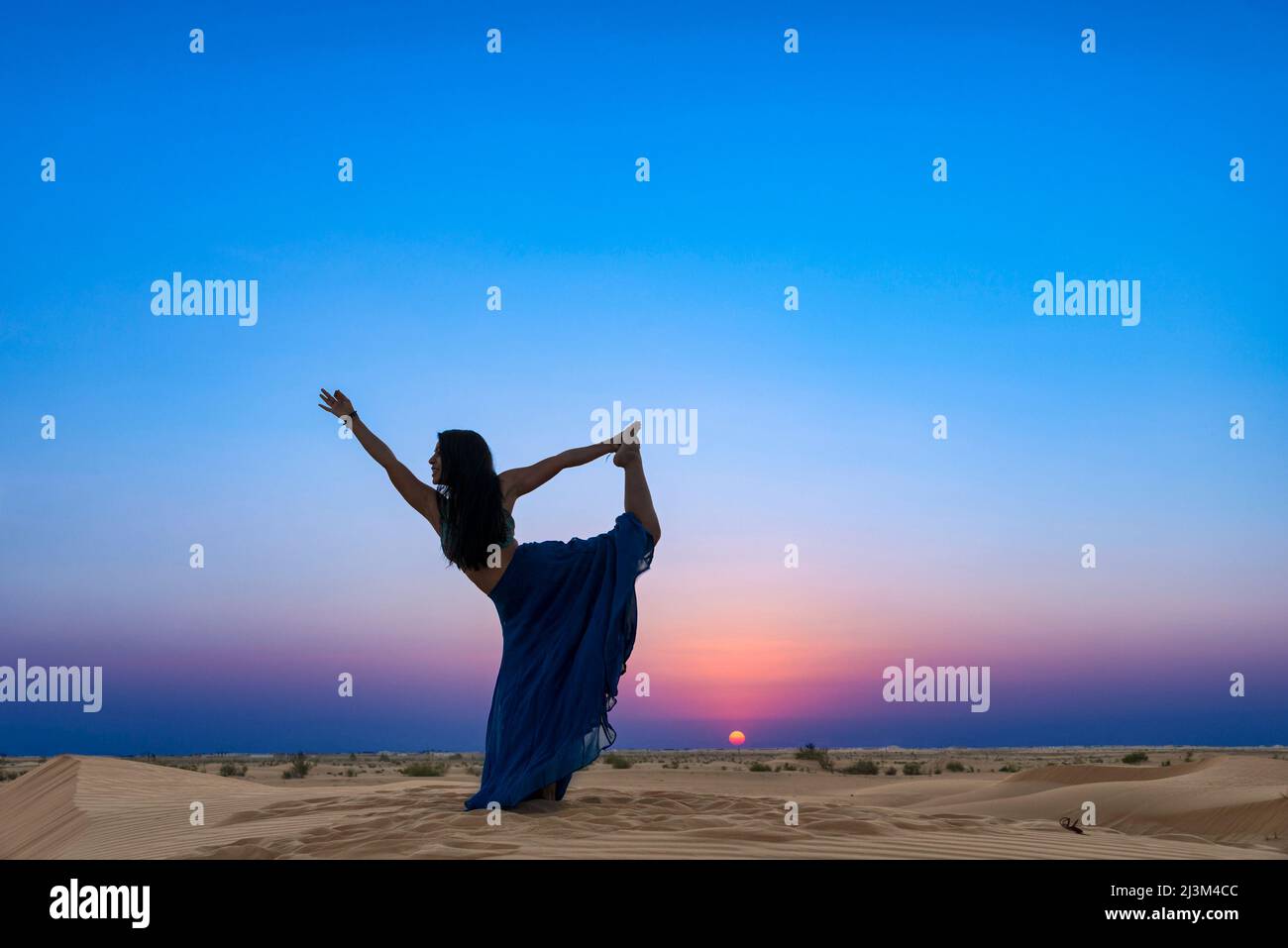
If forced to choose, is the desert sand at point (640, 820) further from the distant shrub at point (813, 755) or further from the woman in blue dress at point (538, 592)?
the distant shrub at point (813, 755)

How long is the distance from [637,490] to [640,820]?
243 cm

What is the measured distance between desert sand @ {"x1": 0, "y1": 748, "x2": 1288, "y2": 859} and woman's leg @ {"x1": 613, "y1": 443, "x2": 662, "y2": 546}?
6.91 feet

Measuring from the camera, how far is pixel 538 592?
8133 mm

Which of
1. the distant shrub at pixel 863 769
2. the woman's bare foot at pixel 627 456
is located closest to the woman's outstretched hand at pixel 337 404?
the woman's bare foot at pixel 627 456

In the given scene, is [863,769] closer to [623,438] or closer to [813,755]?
[813,755]

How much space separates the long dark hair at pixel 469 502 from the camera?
306 inches

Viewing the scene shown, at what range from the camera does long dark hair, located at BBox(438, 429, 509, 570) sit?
25.5ft

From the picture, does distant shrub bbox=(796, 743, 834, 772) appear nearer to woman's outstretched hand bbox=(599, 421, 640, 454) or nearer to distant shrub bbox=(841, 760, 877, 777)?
distant shrub bbox=(841, 760, 877, 777)

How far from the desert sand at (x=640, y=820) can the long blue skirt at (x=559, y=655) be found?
1.12ft

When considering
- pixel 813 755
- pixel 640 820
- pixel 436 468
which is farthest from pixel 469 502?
pixel 813 755
